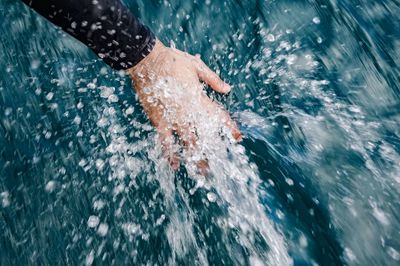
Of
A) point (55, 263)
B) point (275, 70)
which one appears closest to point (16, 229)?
point (55, 263)

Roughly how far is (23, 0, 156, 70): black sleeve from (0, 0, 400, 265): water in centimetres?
52

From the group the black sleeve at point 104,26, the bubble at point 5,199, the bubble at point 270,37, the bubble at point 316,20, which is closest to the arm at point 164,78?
the black sleeve at point 104,26

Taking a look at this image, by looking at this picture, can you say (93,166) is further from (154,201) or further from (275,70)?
(275,70)

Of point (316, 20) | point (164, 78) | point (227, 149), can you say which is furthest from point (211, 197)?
point (316, 20)

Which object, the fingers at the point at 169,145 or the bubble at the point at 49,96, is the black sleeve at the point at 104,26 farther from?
the bubble at the point at 49,96

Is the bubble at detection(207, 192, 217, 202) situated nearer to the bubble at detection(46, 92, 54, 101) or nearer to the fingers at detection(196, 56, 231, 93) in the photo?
the fingers at detection(196, 56, 231, 93)

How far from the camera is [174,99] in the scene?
190 cm

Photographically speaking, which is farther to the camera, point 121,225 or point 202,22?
point 202,22

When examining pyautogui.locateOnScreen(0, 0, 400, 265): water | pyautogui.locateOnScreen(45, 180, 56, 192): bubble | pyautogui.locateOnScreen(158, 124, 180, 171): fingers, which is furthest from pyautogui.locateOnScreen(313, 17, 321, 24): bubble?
pyautogui.locateOnScreen(45, 180, 56, 192): bubble

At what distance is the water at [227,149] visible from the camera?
190 centimetres

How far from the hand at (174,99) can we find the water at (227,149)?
0.09 metres

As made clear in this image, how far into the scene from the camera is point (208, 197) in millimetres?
2008

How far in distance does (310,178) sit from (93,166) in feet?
4.13

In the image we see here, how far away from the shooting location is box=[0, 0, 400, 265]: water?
6.25ft
